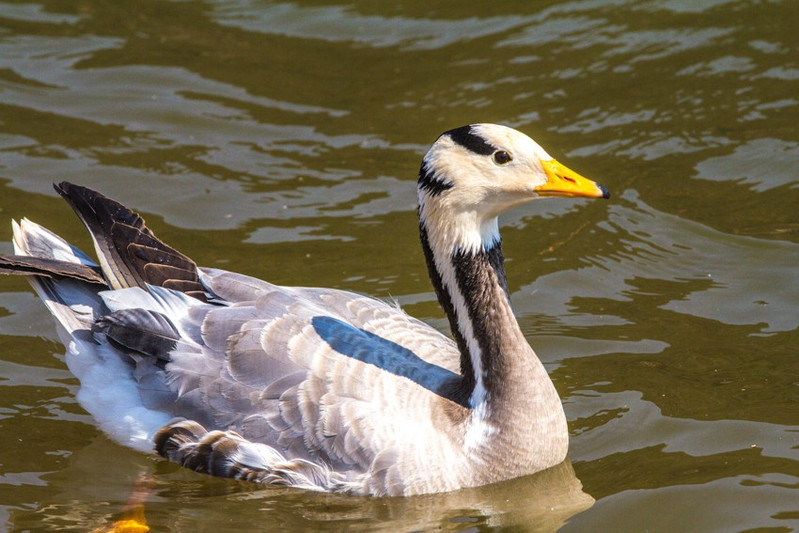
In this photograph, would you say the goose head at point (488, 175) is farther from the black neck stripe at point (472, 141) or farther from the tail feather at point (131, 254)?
the tail feather at point (131, 254)

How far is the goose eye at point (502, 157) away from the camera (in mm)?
7398

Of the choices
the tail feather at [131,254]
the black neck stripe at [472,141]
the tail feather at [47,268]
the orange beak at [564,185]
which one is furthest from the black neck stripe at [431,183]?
the tail feather at [47,268]

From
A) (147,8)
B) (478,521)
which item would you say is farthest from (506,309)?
(147,8)

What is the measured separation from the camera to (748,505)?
7199 mm

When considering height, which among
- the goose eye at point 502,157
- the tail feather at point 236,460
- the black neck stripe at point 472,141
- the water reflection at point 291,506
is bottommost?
the water reflection at point 291,506

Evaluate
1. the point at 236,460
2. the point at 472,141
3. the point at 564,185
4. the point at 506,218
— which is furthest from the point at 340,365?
the point at 506,218

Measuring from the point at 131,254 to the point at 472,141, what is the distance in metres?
2.50

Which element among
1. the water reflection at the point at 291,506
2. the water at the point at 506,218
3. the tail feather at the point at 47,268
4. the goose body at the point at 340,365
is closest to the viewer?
the water reflection at the point at 291,506

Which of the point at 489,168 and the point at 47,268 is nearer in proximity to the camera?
the point at 489,168

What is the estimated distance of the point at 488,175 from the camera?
741 cm

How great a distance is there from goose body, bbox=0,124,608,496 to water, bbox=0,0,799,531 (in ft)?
0.78

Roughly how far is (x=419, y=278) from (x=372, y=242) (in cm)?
74

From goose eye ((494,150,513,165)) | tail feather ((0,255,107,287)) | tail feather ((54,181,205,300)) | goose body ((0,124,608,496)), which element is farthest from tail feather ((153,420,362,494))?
Answer: goose eye ((494,150,513,165))

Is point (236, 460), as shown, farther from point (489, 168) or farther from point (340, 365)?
point (489, 168)
